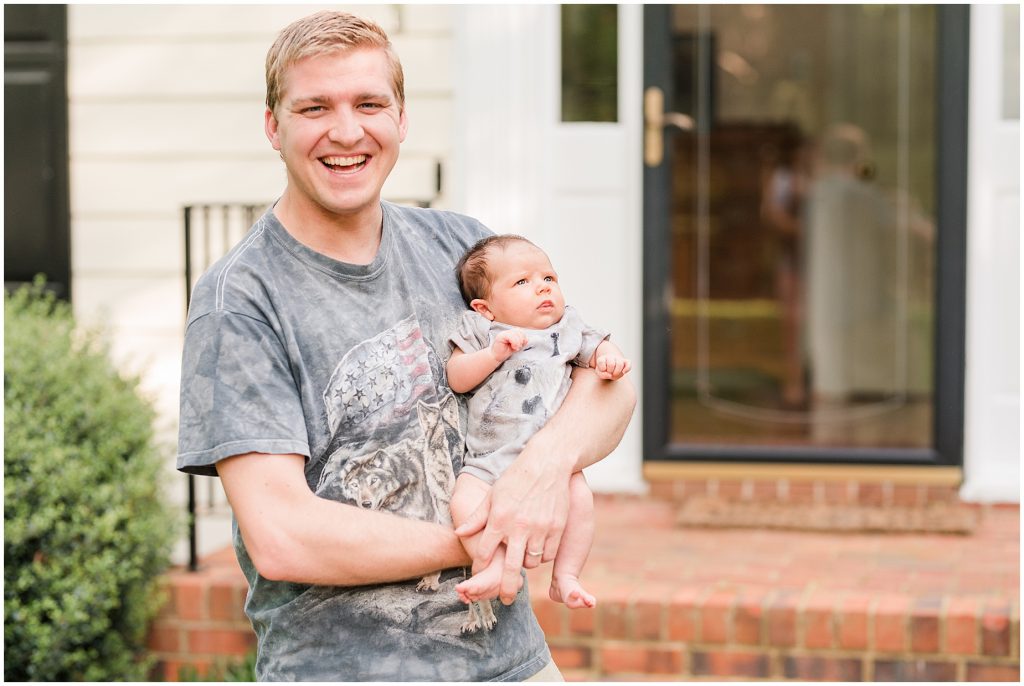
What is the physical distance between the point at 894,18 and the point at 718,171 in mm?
1602

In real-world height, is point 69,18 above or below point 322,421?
above

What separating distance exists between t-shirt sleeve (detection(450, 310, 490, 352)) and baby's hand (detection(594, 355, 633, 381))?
0.58 feet

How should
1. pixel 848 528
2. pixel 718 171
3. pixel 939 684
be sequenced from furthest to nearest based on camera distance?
pixel 718 171 → pixel 848 528 → pixel 939 684

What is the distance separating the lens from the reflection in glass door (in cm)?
743

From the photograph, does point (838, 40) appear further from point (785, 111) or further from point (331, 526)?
point (331, 526)

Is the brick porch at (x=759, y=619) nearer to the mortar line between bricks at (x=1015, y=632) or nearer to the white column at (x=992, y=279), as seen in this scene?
the mortar line between bricks at (x=1015, y=632)

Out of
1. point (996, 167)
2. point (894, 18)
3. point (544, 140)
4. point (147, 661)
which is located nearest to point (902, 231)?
point (894, 18)

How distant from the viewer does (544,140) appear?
4.89 m

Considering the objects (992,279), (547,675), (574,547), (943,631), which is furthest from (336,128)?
(992,279)

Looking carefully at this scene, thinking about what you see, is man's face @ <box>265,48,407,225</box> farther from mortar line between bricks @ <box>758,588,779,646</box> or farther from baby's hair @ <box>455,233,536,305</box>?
mortar line between bricks @ <box>758,588,779,646</box>

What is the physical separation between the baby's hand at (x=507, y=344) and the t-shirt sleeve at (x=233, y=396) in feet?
1.05

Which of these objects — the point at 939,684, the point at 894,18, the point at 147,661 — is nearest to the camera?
the point at 939,684

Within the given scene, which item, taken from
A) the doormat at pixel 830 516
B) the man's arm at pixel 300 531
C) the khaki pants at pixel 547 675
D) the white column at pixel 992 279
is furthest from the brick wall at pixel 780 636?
the man's arm at pixel 300 531

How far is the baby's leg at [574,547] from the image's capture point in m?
1.83
